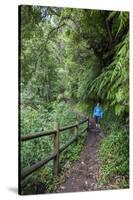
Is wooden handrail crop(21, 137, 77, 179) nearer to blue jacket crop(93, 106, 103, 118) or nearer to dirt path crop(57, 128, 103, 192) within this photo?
dirt path crop(57, 128, 103, 192)

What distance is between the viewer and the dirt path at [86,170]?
3.31 metres

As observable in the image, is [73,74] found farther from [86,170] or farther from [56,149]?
[86,170]

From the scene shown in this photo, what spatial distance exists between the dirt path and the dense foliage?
2.0 inches

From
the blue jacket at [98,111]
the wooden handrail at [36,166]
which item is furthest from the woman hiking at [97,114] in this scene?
the wooden handrail at [36,166]

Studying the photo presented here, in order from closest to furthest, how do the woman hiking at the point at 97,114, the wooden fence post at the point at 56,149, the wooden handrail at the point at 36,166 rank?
the wooden handrail at the point at 36,166
the wooden fence post at the point at 56,149
the woman hiking at the point at 97,114

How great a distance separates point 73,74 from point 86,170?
68 cm

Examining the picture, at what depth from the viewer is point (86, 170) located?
3377 millimetres

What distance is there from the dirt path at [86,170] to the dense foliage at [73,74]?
0.17 ft

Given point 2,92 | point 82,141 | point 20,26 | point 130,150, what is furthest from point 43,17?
point 130,150

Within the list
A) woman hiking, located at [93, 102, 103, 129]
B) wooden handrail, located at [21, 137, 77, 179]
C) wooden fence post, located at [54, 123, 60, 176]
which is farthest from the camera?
woman hiking, located at [93, 102, 103, 129]

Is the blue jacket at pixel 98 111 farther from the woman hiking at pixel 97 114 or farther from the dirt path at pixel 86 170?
the dirt path at pixel 86 170

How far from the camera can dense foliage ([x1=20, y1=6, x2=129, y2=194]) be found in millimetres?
3182

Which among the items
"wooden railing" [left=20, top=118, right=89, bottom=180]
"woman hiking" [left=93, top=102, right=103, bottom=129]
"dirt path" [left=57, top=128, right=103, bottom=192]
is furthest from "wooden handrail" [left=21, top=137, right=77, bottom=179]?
"woman hiking" [left=93, top=102, right=103, bottom=129]

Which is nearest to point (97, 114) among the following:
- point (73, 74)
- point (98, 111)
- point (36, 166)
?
point (98, 111)
